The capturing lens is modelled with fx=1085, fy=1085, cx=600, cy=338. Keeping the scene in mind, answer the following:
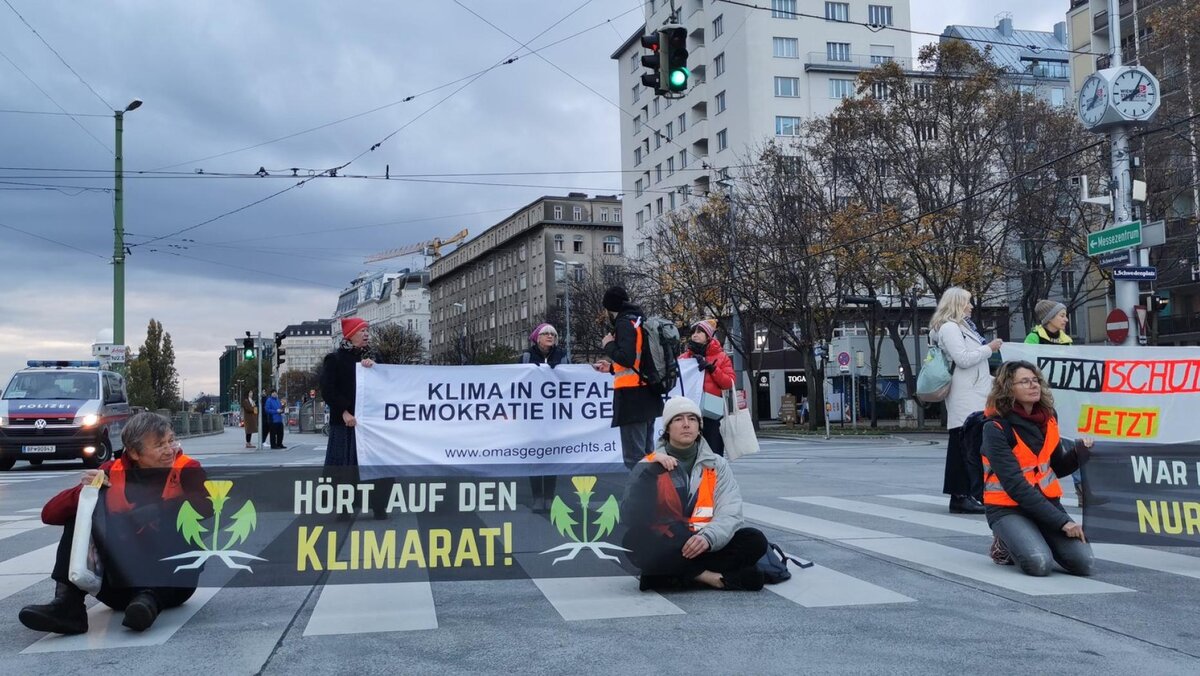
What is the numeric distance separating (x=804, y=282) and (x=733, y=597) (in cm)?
3330

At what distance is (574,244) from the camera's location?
102 metres

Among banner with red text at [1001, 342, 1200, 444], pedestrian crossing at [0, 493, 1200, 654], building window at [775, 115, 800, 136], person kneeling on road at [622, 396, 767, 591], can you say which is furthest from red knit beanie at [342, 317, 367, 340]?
building window at [775, 115, 800, 136]

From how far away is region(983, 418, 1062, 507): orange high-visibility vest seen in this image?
21.2 ft

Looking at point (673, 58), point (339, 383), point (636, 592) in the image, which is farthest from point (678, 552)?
point (673, 58)

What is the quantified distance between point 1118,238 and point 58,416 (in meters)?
19.2

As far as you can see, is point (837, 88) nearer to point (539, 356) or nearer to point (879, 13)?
point (879, 13)

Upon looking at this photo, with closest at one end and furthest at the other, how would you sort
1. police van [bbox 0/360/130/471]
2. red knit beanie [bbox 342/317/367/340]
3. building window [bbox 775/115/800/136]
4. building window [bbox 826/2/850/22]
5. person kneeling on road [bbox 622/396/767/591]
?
person kneeling on road [bbox 622/396/767/591] → red knit beanie [bbox 342/317/367/340] → police van [bbox 0/360/130/471] → building window [bbox 775/115/800/136] → building window [bbox 826/2/850/22]

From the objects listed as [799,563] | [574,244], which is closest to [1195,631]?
[799,563]

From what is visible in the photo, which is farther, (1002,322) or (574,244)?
(574,244)

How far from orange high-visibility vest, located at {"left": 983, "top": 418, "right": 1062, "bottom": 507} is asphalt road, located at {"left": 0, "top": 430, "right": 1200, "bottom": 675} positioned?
1.46 ft

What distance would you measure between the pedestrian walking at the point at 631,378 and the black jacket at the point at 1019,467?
101 inches

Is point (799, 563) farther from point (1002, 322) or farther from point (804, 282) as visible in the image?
point (1002, 322)

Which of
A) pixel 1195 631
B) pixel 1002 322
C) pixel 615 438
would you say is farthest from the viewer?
pixel 1002 322

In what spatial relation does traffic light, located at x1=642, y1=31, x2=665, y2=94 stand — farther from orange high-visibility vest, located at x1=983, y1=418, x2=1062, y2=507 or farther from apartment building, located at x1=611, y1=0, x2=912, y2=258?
apartment building, located at x1=611, y1=0, x2=912, y2=258
